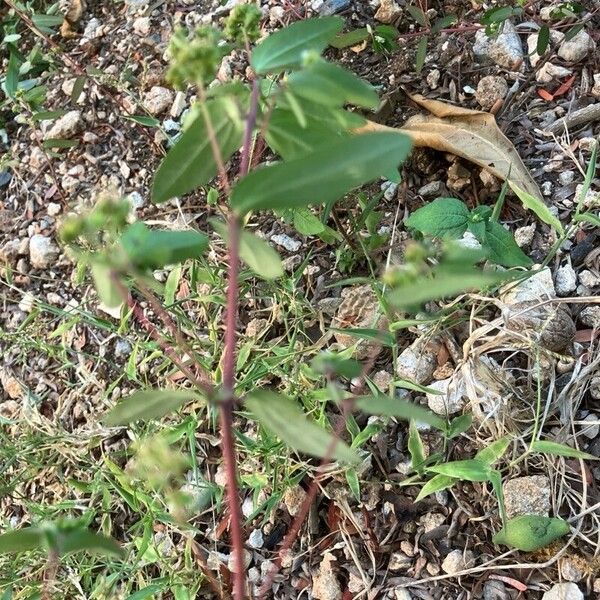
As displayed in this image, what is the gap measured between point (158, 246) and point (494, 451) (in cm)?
74

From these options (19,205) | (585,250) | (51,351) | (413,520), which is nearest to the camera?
(413,520)

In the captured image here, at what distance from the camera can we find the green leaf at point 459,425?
124 centimetres

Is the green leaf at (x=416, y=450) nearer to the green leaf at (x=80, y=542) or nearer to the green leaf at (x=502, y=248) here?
the green leaf at (x=502, y=248)

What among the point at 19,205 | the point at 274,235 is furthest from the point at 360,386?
the point at 19,205

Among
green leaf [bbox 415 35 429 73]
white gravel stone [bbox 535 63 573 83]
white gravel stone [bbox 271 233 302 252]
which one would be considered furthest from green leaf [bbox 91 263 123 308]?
white gravel stone [bbox 535 63 573 83]

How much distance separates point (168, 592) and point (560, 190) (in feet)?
3.42

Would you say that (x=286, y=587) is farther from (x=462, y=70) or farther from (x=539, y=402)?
(x=462, y=70)

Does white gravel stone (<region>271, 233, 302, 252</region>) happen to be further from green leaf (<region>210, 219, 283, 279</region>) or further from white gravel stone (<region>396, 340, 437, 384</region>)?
green leaf (<region>210, 219, 283, 279</region>)

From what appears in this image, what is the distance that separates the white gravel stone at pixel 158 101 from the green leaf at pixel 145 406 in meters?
1.18

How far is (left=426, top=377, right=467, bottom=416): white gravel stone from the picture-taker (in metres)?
1.31

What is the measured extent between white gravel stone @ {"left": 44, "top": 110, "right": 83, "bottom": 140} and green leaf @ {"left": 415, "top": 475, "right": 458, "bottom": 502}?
1283 mm

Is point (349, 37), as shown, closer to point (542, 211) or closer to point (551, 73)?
point (551, 73)

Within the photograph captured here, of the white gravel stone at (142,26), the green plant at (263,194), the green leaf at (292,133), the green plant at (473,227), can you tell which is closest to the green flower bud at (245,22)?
the green plant at (263,194)

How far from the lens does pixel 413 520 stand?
1289 millimetres
